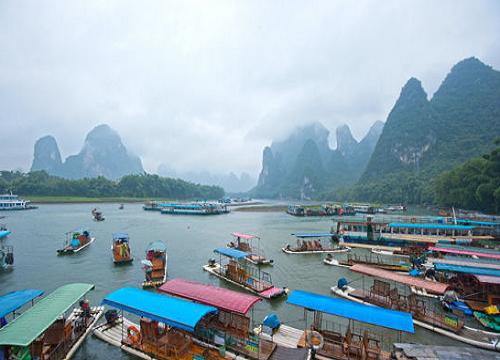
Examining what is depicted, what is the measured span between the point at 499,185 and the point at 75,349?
65.1 metres

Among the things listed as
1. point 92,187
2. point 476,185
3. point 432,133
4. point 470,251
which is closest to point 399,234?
point 470,251

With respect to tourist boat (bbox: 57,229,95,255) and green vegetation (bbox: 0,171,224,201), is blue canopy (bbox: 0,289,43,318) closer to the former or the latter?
tourist boat (bbox: 57,229,95,255)

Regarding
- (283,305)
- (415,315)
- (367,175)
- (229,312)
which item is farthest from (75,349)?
(367,175)

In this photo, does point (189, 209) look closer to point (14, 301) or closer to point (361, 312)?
point (14, 301)

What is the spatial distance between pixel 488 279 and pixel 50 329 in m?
20.9

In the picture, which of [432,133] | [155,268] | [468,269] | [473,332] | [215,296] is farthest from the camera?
[432,133]

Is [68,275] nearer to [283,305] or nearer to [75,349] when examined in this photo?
[75,349]

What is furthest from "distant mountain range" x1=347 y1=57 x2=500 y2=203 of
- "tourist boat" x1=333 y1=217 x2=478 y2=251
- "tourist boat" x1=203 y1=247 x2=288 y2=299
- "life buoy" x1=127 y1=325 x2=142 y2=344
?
"life buoy" x1=127 y1=325 x2=142 y2=344

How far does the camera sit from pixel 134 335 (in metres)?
11.8

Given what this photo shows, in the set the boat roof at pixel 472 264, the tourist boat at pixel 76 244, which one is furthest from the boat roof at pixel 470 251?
the tourist boat at pixel 76 244

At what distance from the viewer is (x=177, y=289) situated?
1277 cm

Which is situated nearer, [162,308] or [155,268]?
[162,308]

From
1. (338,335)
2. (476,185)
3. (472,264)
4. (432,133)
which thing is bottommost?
(338,335)

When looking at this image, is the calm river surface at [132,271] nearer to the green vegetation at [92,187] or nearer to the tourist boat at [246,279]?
the tourist boat at [246,279]
